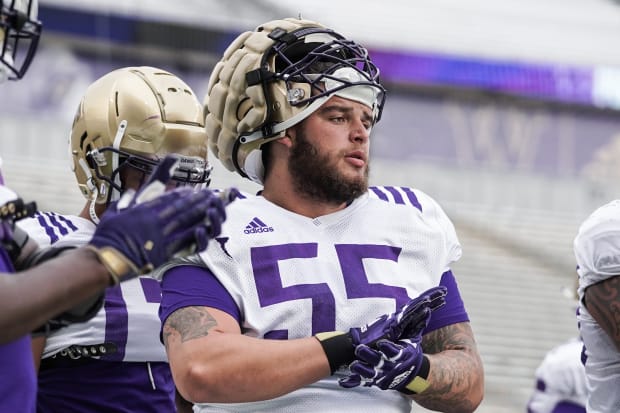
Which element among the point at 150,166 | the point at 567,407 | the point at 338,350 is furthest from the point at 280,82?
the point at 567,407

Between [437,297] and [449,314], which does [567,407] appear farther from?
[437,297]

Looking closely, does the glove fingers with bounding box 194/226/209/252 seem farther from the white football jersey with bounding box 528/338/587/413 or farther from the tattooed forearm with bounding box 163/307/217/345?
the white football jersey with bounding box 528/338/587/413

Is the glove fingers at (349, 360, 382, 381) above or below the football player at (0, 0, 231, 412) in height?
below

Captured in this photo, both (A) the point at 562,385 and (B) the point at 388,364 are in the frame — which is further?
(A) the point at 562,385

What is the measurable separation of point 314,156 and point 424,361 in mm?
602

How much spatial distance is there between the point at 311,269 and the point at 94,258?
31.2 inches

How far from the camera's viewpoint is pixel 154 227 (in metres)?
1.93

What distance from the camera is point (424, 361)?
246 centimetres

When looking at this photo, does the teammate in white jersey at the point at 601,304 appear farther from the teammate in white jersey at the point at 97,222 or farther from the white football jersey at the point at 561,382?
the white football jersey at the point at 561,382

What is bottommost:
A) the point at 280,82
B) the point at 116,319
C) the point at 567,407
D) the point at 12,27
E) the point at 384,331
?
the point at 567,407

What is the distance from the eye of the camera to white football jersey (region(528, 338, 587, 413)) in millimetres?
5746

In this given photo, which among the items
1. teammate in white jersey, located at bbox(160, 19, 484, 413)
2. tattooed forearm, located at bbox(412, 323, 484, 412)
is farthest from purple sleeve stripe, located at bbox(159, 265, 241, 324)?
tattooed forearm, located at bbox(412, 323, 484, 412)

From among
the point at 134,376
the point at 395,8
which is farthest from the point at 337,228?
the point at 395,8

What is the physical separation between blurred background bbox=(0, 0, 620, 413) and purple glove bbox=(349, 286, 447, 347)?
8818 millimetres
